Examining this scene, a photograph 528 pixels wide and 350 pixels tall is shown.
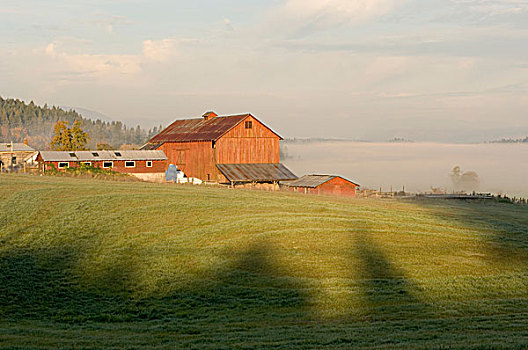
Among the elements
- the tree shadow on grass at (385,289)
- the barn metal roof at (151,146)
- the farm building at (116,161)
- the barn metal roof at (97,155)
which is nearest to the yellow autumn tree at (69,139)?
the barn metal roof at (151,146)

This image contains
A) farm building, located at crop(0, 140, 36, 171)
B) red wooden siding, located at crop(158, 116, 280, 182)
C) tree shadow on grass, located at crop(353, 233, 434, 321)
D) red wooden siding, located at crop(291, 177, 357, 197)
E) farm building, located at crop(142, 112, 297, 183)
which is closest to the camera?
tree shadow on grass, located at crop(353, 233, 434, 321)

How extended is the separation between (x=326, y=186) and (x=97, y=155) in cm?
2864

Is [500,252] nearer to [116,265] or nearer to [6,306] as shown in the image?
[116,265]

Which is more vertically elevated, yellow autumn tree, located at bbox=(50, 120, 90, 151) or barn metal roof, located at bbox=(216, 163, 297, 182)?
yellow autumn tree, located at bbox=(50, 120, 90, 151)

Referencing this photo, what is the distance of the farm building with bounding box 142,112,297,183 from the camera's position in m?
73.2

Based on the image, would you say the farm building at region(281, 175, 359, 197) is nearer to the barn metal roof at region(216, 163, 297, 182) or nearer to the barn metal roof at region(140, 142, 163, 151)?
the barn metal roof at region(216, 163, 297, 182)

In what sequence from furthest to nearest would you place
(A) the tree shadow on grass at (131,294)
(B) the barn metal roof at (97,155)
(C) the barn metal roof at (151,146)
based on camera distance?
(C) the barn metal roof at (151,146)
(B) the barn metal roof at (97,155)
(A) the tree shadow on grass at (131,294)

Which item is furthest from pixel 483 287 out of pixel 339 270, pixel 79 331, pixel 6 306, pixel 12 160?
pixel 12 160

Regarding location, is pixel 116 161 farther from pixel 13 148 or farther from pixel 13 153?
pixel 13 148

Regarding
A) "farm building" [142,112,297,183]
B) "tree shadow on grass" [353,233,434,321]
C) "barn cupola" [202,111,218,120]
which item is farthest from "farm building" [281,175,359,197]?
"tree shadow on grass" [353,233,434,321]

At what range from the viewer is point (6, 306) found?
68.6ft

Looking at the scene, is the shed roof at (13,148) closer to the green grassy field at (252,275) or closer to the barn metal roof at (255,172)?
the barn metal roof at (255,172)

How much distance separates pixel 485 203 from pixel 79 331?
49.0 metres

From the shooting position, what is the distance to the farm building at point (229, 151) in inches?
2881
